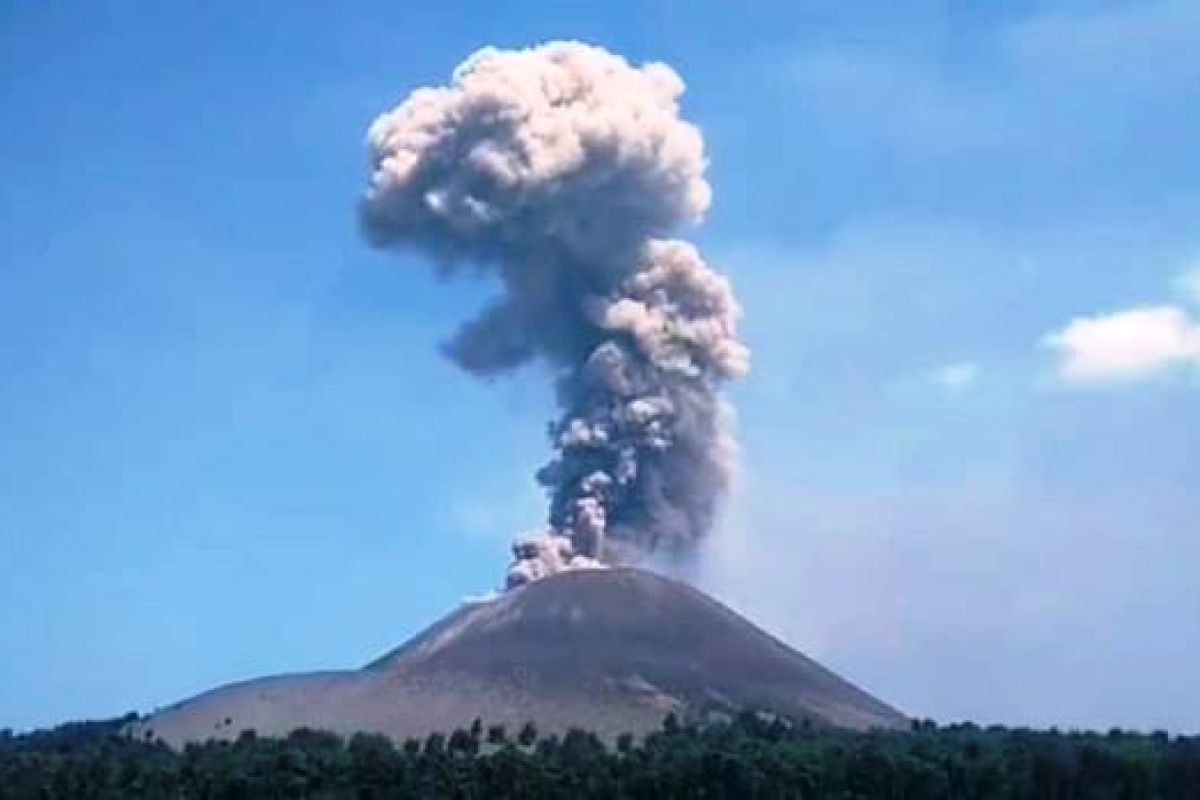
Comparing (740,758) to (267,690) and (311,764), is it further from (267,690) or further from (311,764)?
(267,690)

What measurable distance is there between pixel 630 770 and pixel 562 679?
4300 centimetres

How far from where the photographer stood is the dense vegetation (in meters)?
64.9

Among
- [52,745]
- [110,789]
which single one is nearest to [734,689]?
[52,745]

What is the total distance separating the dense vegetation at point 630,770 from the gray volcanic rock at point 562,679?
71.5ft

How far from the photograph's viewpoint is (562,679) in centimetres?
11025

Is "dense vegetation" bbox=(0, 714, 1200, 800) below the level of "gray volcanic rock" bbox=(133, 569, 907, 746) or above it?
below

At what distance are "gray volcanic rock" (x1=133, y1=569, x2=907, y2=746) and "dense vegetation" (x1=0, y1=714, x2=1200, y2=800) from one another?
21797mm

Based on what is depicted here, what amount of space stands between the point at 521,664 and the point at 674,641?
38.0ft

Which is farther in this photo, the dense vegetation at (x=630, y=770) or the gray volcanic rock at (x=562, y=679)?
the gray volcanic rock at (x=562, y=679)

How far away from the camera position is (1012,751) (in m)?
74.9

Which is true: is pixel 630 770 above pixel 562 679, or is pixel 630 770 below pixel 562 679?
below

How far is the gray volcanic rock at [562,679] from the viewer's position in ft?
334

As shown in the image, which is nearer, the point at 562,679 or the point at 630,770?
the point at 630,770

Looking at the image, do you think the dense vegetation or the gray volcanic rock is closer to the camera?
the dense vegetation
